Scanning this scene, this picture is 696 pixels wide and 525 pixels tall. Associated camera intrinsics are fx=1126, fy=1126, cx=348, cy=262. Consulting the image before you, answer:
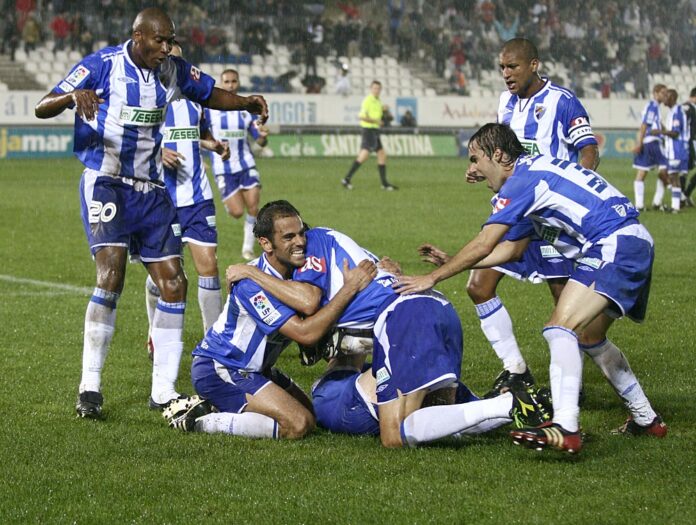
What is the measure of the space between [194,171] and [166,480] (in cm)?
460

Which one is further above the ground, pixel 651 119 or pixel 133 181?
pixel 133 181

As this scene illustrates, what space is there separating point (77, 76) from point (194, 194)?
8.55 ft

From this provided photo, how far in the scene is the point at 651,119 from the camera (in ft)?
71.4

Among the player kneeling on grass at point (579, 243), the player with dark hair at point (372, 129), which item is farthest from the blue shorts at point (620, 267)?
the player with dark hair at point (372, 129)

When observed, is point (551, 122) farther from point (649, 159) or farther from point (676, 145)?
point (676, 145)

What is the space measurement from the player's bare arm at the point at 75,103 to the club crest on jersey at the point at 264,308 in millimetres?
1466

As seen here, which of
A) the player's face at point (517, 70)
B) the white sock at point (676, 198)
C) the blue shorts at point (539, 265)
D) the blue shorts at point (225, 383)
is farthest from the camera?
the white sock at point (676, 198)

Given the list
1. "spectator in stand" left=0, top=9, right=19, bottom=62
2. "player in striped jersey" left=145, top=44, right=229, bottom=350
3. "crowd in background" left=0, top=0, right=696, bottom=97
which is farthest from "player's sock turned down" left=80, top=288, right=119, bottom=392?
"crowd in background" left=0, top=0, right=696, bottom=97

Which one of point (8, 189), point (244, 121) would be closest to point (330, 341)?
point (244, 121)

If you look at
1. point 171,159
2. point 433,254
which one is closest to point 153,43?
point 433,254

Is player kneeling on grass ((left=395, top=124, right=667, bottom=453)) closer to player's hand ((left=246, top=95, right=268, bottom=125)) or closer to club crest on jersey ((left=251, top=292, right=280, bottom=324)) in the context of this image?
club crest on jersey ((left=251, top=292, right=280, bottom=324))

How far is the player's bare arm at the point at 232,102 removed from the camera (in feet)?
24.8

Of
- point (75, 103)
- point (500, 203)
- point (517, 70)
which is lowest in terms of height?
point (500, 203)

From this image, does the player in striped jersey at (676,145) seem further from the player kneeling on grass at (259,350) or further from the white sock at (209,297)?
the player kneeling on grass at (259,350)
